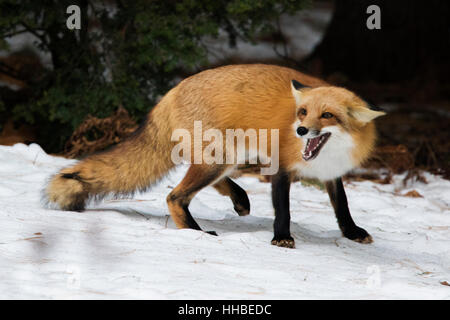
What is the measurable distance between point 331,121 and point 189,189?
44.8 inches

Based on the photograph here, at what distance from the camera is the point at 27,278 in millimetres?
2807

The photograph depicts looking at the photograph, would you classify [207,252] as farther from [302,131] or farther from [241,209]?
[241,209]

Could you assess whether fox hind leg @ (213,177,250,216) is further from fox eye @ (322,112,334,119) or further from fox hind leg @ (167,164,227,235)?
fox eye @ (322,112,334,119)

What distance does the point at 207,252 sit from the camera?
3512 millimetres

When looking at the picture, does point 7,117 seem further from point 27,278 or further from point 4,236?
point 27,278

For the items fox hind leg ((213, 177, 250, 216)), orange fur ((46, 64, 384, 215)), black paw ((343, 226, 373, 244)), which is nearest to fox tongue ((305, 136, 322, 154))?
orange fur ((46, 64, 384, 215))

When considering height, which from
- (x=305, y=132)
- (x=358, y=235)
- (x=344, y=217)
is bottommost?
(x=358, y=235)

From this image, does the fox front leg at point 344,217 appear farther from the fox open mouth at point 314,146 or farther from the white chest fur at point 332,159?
the fox open mouth at point 314,146

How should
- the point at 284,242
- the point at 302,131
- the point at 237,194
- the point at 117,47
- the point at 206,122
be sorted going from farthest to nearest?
1. the point at 117,47
2. the point at 237,194
3. the point at 206,122
4. the point at 284,242
5. the point at 302,131

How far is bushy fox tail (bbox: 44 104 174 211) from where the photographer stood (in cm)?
436

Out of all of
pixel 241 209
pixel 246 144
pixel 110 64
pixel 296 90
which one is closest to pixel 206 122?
pixel 246 144

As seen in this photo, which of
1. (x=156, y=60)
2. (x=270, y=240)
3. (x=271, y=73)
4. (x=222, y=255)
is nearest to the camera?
(x=222, y=255)

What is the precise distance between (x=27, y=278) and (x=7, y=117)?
16.5 ft
